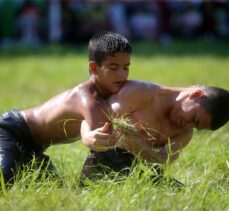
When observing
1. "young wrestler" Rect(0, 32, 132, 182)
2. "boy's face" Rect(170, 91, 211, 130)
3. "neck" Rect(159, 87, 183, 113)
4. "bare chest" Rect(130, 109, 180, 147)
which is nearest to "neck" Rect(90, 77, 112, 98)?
"young wrestler" Rect(0, 32, 132, 182)

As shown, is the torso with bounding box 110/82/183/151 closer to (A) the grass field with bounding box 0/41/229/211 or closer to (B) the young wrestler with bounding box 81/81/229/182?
(B) the young wrestler with bounding box 81/81/229/182

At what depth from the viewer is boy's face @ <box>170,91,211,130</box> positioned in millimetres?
4828

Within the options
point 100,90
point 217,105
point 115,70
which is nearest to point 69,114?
point 100,90

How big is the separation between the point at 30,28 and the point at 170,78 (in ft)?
22.1

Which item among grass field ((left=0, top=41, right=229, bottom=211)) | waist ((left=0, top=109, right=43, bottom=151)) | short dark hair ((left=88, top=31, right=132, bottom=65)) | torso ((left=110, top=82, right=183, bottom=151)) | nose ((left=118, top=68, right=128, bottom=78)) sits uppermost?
short dark hair ((left=88, top=31, right=132, bottom=65))

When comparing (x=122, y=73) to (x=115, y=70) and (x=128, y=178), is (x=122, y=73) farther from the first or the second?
(x=128, y=178)

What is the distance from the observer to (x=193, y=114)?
4848 millimetres

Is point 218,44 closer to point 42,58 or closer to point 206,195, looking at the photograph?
point 42,58

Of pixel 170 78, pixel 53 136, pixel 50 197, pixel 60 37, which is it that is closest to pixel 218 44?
pixel 60 37

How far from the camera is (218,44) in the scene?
1734 centimetres

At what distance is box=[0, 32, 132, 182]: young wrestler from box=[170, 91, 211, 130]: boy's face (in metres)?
0.41

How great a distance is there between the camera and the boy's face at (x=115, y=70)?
483 cm

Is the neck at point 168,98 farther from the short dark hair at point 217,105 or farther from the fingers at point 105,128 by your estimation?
the fingers at point 105,128

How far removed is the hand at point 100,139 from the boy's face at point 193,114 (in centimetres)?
58
